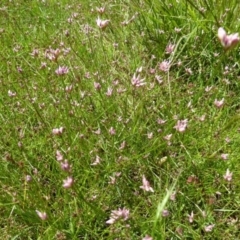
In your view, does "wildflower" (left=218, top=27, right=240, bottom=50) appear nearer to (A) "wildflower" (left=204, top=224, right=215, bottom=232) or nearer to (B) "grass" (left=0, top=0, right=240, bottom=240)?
(B) "grass" (left=0, top=0, right=240, bottom=240)

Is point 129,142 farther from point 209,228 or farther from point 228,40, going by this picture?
point 228,40

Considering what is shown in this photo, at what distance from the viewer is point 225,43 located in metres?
1.08

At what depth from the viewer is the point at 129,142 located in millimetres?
1772

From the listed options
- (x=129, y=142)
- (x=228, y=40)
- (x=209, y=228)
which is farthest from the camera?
(x=129, y=142)

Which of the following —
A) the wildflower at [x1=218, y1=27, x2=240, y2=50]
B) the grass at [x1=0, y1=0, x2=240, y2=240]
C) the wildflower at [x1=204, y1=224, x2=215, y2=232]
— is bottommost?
the wildflower at [x1=204, y1=224, x2=215, y2=232]

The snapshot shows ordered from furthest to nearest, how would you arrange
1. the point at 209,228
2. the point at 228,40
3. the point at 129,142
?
1. the point at 129,142
2. the point at 209,228
3. the point at 228,40

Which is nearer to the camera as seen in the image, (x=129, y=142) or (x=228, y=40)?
(x=228, y=40)

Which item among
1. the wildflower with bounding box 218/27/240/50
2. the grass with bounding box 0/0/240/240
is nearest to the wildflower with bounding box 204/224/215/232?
the grass with bounding box 0/0/240/240

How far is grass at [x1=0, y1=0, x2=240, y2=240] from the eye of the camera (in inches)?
57.7

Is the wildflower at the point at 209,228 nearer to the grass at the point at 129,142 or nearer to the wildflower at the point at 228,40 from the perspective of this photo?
the grass at the point at 129,142

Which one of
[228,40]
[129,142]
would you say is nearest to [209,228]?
[129,142]

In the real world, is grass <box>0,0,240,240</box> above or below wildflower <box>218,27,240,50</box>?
below

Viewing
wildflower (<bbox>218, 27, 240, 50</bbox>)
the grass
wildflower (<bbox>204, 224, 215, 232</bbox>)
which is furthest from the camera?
the grass

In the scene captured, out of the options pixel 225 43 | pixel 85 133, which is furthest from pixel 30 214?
pixel 225 43
